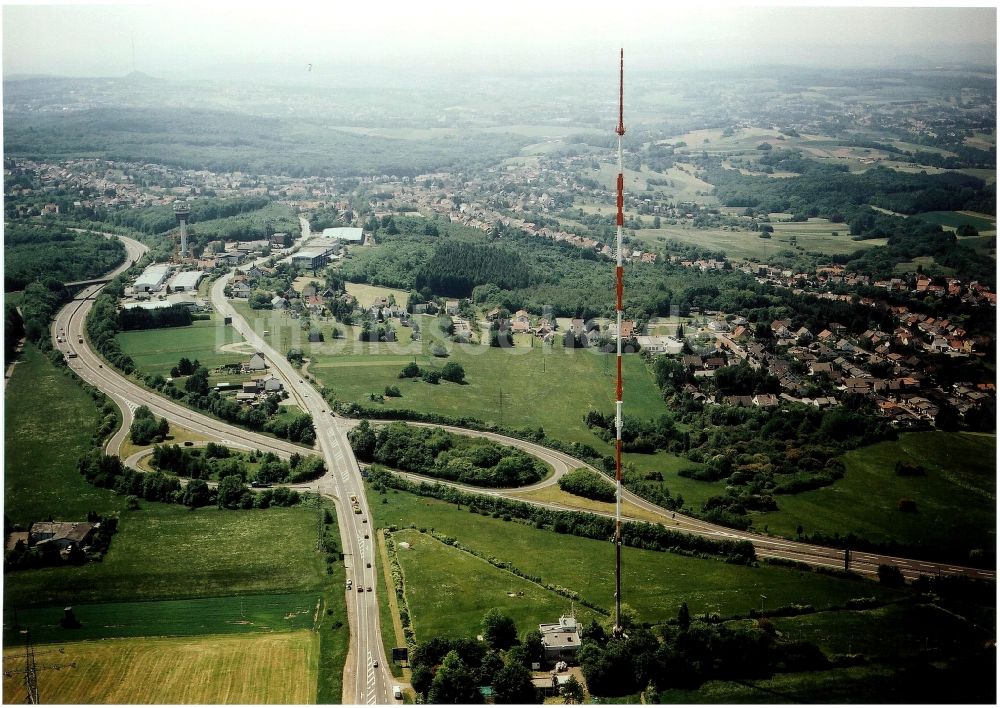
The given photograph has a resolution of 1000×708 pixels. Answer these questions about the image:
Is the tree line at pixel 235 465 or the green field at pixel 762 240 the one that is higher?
the green field at pixel 762 240

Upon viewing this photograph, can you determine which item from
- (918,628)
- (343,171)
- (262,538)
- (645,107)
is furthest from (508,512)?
(343,171)

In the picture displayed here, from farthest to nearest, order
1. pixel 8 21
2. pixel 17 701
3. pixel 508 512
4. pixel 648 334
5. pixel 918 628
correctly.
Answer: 1. pixel 648 334
2. pixel 8 21
3. pixel 508 512
4. pixel 918 628
5. pixel 17 701

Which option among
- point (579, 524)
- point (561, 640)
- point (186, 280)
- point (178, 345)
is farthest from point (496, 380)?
point (186, 280)

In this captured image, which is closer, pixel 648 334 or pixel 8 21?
pixel 8 21

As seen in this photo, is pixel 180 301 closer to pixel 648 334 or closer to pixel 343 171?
pixel 648 334

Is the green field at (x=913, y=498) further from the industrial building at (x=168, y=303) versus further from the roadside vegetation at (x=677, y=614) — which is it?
the industrial building at (x=168, y=303)

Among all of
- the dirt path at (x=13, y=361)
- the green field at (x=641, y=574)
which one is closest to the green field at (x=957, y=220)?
the green field at (x=641, y=574)
